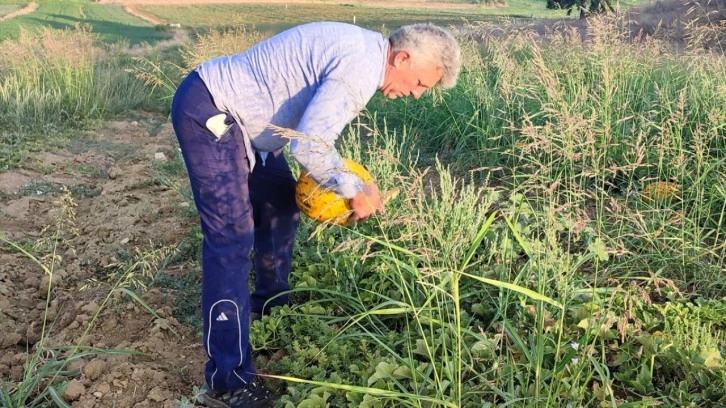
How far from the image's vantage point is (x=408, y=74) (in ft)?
8.29

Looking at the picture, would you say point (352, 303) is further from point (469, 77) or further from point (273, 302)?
point (469, 77)

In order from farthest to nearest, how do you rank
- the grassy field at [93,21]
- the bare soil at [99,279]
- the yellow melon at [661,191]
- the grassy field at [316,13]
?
the grassy field at [316,13], the grassy field at [93,21], the yellow melon at [661,191], the bare soil at [99,279]

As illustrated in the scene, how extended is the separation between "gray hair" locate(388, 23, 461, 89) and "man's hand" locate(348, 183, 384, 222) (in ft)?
1.82

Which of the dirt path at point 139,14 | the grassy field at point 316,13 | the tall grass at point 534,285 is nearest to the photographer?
the tall grass at point 534,285

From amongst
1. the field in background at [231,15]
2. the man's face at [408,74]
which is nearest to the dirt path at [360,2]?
the field in background at [231,15]

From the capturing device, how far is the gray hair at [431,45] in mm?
2453

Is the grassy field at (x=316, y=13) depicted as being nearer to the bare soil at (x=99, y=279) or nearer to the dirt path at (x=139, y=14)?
the dirt path at (x=139, y=14)

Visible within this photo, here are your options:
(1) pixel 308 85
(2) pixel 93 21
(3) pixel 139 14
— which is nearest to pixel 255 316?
(1) pixel 308 85

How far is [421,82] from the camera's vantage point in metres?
2.56

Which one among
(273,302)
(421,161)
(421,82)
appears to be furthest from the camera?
(421,161)

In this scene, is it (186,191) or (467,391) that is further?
(186,191)

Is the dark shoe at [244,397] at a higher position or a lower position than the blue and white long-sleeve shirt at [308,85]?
lower

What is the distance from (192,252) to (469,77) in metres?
3.17

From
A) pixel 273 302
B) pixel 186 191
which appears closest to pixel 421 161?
pixel 186 191
